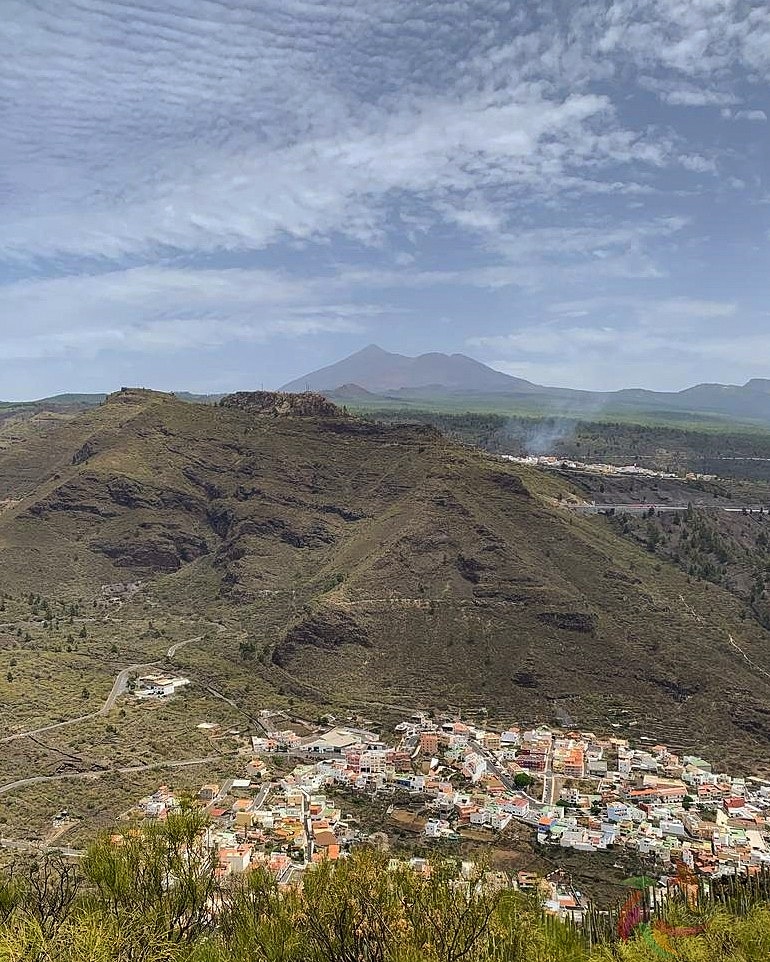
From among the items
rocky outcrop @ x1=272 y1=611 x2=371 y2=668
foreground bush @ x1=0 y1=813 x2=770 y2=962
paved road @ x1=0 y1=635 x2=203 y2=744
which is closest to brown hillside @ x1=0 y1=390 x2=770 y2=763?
rocky outcrop @ x1=272 y1=611 x2=371 y2=668

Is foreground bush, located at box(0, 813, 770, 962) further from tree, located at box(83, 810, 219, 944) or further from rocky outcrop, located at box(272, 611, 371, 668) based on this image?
rocky outcrop, located at box(272, 611, 371, 668)

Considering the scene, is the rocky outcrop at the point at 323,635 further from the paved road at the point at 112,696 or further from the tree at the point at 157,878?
the tree at the point at 157,878

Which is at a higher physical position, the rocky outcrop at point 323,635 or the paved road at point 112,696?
the rocky outcrop at point 323,635

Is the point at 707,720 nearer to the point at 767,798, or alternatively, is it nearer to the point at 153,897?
the point at 767,798

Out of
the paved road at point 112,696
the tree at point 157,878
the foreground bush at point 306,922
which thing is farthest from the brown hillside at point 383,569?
the tree at point 157,878

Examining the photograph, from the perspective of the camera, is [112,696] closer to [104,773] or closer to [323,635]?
[104,773]

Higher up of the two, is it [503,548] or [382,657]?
[503,548]

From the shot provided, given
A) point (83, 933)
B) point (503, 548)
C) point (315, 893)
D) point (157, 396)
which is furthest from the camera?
point (157, 396)

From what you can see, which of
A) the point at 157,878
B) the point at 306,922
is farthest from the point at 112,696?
the point at 306,922

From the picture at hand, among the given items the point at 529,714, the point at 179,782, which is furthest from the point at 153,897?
the point at 529,714
